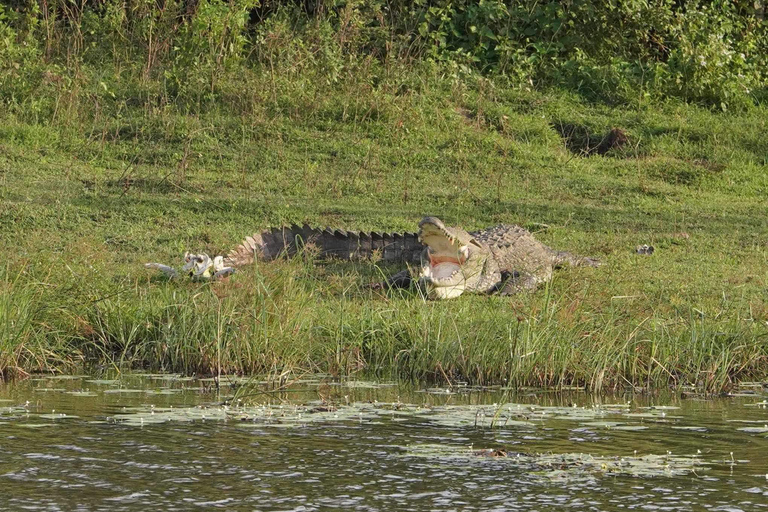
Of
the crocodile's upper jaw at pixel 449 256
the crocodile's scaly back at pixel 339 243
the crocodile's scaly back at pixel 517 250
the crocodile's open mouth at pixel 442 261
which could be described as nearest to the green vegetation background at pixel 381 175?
the crocodile's scaly back at pixel 339 243

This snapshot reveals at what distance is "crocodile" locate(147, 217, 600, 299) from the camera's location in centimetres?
816

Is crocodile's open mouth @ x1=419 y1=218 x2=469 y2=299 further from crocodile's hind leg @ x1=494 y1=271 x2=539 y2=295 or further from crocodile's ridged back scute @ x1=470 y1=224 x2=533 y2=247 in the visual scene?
crocodile's ridged back scute @ x1=470 y1=224 x2=533 y2=247

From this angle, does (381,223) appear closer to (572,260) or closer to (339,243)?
(339,243)

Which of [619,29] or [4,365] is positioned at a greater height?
[619,29]

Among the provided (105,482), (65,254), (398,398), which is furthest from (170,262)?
(105,482)

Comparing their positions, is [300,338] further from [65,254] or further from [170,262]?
[170,262]

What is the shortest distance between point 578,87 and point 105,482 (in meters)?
10.4

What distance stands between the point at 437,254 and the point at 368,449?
3.78 m

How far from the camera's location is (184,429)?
506 cm

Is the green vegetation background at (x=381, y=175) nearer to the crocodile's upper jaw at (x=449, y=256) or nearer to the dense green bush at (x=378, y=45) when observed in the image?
the dense green bush at (x=378, y=45)

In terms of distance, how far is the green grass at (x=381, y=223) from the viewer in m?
6.27

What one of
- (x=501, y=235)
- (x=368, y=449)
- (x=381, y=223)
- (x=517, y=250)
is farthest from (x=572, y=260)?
(x=368, y=449)

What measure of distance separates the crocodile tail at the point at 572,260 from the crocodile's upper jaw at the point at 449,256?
562 mm

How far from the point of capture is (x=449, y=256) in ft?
27.7
